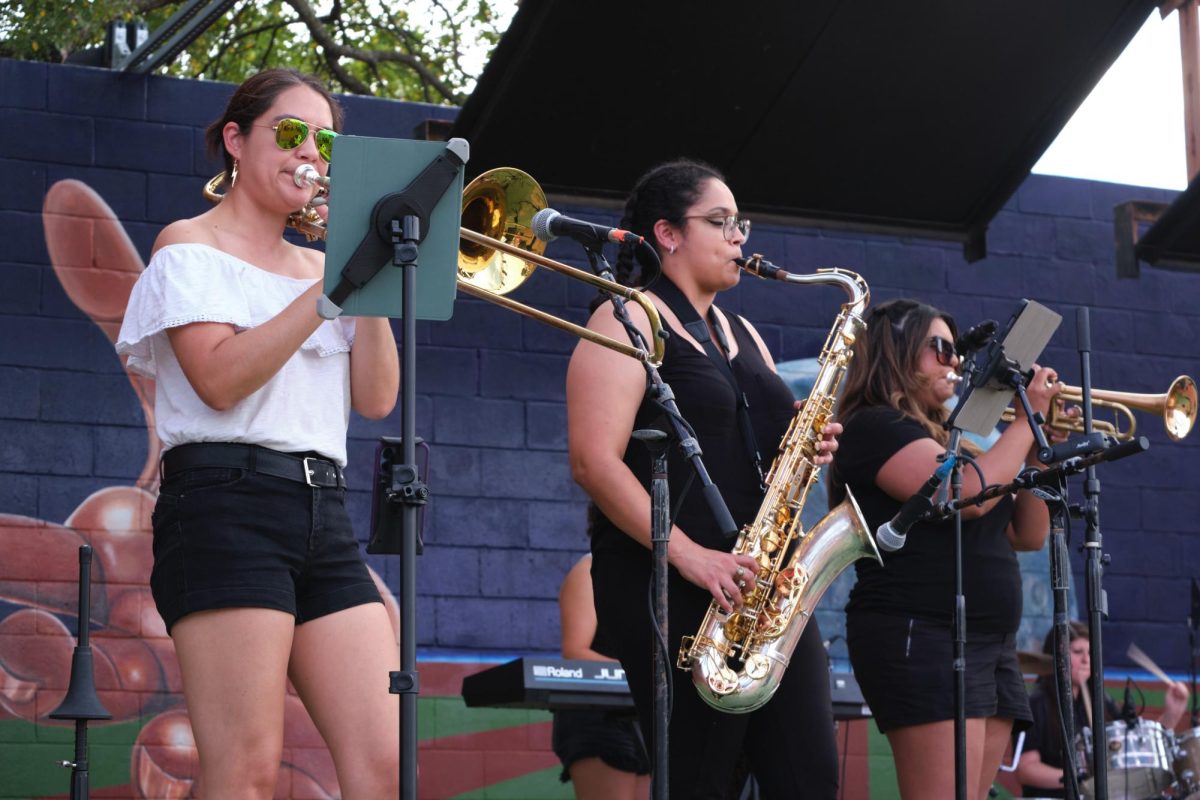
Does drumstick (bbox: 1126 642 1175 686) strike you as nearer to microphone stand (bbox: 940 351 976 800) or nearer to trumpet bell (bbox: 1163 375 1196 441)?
trumpet bell (bbox: 1163 375 1196 441)

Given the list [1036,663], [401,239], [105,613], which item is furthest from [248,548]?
[1036,663]

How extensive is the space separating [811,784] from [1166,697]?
4033mm

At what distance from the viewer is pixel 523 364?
241 inches

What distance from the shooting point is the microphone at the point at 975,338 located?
4.16 metres

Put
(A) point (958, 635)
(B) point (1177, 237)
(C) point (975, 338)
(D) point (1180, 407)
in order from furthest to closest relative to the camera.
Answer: (B) point (1177, 237)
(D) point (1180, 407)
(C) point (975, 338)
(A) point (958, 635)

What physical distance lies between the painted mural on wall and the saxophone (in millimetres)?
2249

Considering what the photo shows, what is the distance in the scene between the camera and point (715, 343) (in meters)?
3.64

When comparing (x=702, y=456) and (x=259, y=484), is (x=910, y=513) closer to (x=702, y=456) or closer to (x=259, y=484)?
(x=702, y=456)

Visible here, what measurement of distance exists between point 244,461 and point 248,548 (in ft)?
0.55

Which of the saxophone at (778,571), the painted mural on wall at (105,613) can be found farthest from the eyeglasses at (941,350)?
the painted mural on wall at (105,613)

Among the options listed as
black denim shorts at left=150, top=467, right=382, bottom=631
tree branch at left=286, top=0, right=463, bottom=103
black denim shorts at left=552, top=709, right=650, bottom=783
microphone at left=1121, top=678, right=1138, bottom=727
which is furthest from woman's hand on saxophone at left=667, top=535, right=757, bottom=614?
tree branch at left=286, top=0, right=463, bottom=103

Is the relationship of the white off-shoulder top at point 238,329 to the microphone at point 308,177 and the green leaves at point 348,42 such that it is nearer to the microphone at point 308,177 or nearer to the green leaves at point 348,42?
the microphone at point 308,177

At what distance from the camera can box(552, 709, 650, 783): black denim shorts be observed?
470 centimetres

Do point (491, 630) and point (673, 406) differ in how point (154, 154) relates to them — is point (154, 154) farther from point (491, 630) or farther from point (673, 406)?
point (673, 406)
